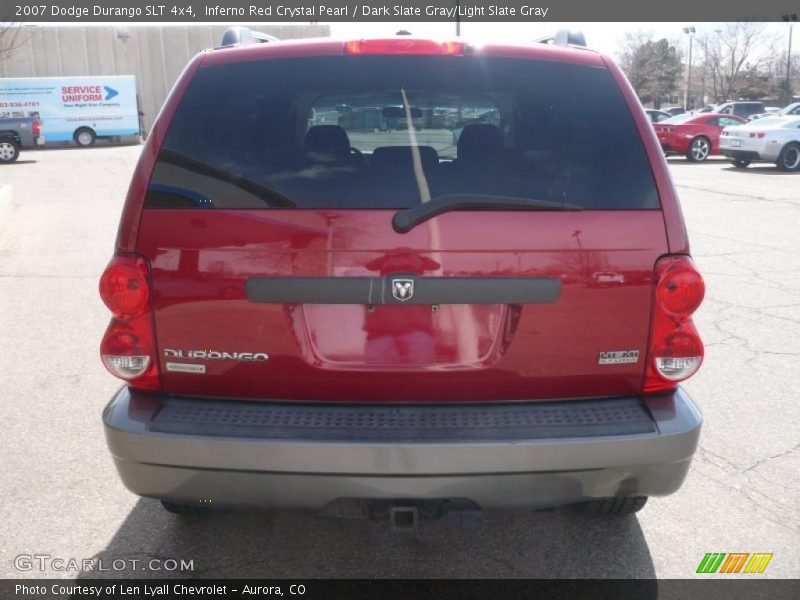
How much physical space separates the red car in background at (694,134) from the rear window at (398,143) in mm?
23468

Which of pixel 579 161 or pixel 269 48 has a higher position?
pixel 269 48

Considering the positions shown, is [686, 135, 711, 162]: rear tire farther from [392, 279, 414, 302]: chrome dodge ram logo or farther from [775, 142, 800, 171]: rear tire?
[392, 279, 414, 302]: chrome dodge ram logo

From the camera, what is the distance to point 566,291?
8.33ft

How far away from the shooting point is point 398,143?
8.96 feet

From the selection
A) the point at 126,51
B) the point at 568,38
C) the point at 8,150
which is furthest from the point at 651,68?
the point at 568,38

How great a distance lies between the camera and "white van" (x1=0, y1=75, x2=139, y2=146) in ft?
108

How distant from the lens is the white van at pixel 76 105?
33.1 m

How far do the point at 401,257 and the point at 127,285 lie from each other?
3.09 ft

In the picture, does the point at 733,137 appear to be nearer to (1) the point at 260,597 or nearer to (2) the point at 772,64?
(1) the point at 260,597

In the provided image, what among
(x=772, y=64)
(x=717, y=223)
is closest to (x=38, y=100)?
(x=717, y=223)

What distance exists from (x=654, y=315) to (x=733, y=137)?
21.3m

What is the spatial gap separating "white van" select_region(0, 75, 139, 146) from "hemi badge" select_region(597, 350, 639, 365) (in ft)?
116

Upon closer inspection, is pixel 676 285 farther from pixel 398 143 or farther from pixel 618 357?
pixel 398 143

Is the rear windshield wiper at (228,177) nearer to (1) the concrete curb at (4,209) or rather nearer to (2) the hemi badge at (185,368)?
(2) the hemi badge at (185,368)
